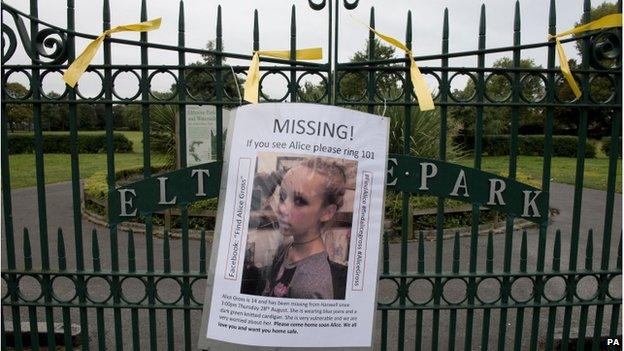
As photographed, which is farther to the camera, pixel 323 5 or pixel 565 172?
pixel 565 172

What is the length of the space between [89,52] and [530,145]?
23935 millimetres

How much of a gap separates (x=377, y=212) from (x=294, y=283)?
1.53 ft

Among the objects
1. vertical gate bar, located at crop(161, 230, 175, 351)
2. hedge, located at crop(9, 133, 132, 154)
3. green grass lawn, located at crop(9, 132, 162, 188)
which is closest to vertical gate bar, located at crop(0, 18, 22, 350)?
vertical gate bar, located at crop(161, 230, 175, 351)

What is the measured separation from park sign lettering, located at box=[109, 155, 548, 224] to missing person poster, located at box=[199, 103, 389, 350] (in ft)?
0.99

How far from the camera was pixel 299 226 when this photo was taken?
2.07m

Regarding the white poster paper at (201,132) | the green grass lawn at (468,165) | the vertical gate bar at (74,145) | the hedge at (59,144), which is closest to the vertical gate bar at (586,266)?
the vertical gate bar at (74,145)

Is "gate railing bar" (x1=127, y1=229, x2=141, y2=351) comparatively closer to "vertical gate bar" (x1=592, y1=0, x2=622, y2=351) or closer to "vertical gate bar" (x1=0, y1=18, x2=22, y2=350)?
"vertical gate bar" (x1=0, y1=18, x2=22, y2=350)

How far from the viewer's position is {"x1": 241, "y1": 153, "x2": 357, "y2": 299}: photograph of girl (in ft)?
6.70

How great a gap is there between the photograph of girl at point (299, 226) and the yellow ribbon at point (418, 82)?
1.51 feet

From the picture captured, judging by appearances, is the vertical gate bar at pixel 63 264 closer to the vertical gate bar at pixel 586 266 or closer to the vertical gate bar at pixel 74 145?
the vertical gate bar at pixel 74 145

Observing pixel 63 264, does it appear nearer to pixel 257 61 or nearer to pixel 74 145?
pixel 74 145

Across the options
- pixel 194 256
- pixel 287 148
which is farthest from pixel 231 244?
pixel 194 256

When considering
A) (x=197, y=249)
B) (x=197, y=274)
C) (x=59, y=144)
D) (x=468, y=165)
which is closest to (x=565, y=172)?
(x=468, y=165)

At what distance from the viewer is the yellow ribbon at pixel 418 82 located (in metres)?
2.23
